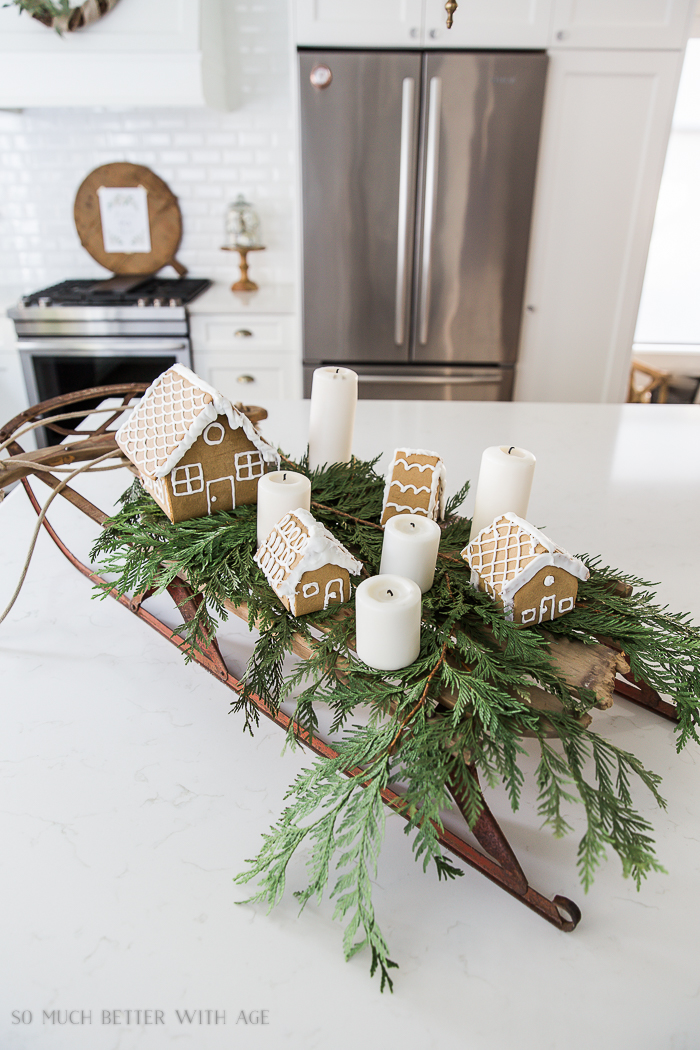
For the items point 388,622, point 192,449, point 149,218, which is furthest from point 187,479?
point 149,218

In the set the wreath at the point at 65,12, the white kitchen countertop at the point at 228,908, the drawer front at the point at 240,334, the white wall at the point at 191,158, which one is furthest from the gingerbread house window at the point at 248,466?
the white wall at the point at 191,158

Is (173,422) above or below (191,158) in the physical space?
below

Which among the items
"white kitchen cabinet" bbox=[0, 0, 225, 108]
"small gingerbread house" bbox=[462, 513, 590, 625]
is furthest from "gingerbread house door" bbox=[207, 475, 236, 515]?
"white kitchen cabinet" bbox=[0, 0, 225, 108]

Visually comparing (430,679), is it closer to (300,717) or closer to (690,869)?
(300,717)

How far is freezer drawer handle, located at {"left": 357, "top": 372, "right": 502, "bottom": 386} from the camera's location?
2.84 meters

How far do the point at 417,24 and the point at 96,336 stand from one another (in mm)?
1680

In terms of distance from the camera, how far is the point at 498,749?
537 millimetres

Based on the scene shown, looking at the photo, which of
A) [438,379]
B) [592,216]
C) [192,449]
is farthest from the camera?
[438,379]

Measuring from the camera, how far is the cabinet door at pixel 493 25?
2.39 meters

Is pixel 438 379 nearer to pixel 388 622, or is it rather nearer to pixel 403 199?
pixel 403 199

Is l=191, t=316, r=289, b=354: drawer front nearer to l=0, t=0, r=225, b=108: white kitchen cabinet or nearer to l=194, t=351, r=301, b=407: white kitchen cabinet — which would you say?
l=194, t=351, r=301, b=407: white kitchen cabinet

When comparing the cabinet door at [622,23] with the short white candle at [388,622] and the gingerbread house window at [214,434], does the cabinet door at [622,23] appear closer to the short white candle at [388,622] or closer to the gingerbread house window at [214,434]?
the gingerbread house window at [214,434]

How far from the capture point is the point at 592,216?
8.89 ft

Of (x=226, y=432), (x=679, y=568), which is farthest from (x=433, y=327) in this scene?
(x=226, y=432)
